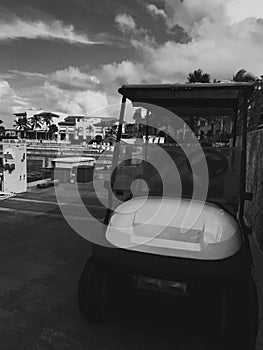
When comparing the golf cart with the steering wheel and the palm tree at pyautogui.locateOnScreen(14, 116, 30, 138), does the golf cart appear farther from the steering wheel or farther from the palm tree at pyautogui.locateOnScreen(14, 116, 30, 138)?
the palm tree at pyautogui.locateOnScreen(14, 116, 30, 138)

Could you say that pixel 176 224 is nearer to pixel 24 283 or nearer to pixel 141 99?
pixel 141 99

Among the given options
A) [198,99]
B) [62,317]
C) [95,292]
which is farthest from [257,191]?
[62,317]

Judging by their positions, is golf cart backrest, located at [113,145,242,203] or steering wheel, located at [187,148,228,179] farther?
steering wheel, located at [187,148,228,179]

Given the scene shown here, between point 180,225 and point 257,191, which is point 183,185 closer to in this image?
point 180,225

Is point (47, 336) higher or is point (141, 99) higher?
point (141, 99)

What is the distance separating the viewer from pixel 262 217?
4617mm

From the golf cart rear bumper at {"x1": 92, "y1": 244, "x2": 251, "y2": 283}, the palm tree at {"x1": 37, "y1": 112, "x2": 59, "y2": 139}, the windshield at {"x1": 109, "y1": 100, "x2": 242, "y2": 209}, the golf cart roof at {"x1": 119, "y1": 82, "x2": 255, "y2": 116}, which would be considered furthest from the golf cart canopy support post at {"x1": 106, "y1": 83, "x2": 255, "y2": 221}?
the palm tree at {"x1": 37, "y1": 112, "x2": 59, "y2": 139}

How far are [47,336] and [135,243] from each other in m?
1.10

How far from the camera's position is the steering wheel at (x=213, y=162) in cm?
325

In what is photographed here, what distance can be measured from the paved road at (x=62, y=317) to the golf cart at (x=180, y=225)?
0.22 m

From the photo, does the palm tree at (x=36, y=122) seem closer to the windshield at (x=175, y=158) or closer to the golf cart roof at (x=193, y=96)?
A: the windshield at (x=175, y=158)

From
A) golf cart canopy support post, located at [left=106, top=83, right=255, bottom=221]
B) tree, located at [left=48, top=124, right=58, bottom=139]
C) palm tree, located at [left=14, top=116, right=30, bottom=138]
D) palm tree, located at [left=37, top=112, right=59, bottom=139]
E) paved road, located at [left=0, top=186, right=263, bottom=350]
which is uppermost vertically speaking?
palm tree, located at [left=37, top=112, right=59, bottom=139]

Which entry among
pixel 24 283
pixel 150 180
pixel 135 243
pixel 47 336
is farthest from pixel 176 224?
pixel 24 283

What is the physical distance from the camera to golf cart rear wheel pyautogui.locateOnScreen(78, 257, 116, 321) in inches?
103
